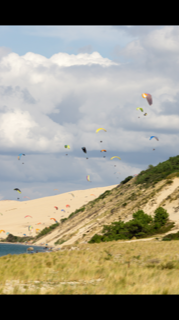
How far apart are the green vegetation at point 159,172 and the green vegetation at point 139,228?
23359 millimetres

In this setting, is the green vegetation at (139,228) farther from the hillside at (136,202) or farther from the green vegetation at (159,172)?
the green vegetation at (159,172)

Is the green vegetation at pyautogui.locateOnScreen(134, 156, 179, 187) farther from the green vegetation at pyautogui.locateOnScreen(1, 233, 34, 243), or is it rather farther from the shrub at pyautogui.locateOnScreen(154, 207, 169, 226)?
the green vegetation at pyautogui.locateOnScreen(1, 233, 34, 243)

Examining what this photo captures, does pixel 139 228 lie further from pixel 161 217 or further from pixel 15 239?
pixel 15 239

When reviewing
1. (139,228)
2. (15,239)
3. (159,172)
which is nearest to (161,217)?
(139,228)

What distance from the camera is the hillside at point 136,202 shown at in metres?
72.7

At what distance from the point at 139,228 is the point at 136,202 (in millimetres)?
20351

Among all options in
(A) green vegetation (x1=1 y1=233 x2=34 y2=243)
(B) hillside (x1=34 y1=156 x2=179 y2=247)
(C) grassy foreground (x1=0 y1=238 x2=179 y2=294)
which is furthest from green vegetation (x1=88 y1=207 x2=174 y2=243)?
(A) green vegetation (x1=1 y1=233 x2=34 y2=243)

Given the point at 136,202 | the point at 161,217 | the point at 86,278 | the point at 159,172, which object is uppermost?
the point at 159,172

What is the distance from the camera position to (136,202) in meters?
78.4

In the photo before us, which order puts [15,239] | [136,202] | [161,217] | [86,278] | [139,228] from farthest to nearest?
[15,239]
[136,202]
[161,217]
[139,228]
[86,278]

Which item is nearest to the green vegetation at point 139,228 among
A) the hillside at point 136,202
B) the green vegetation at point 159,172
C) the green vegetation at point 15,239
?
the hillside at point 136,202
